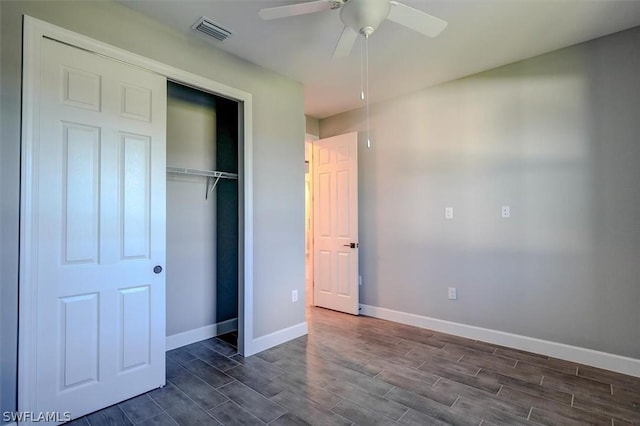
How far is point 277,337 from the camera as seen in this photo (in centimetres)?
320

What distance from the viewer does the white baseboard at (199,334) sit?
10.3ft

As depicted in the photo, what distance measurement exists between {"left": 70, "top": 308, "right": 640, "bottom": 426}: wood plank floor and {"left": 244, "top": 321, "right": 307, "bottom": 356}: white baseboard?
75 millimetres

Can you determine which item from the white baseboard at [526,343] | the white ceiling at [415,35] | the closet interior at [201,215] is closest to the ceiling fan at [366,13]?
the white ceiling at [415,35]

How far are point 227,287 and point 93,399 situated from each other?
166 cm

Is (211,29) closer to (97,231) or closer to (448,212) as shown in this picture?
(97,231)

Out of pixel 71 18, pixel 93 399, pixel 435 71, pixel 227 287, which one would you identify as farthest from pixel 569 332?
pixel 71 18

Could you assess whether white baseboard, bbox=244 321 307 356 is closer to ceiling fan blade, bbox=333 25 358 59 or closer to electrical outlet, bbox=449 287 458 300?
electrical outlet, bbox=449 287 458 300

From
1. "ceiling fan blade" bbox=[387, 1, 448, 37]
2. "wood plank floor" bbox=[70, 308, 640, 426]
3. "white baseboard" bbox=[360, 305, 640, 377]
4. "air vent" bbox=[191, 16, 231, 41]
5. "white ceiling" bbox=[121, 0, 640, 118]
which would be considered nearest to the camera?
"ceiling fan blade" bbox=[387, 1, 448, 37]

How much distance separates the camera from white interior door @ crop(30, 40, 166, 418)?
190 centimetres

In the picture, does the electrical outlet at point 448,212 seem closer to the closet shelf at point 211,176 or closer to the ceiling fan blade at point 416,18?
the ceiling fan blade at point 416,18

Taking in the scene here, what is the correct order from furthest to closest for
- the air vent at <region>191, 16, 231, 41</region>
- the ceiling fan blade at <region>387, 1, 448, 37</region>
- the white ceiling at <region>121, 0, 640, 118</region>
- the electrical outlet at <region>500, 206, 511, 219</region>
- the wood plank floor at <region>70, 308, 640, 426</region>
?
1. the electrical outlet at <region>500, 206, 511, 219</region>
2. the air vent at <region>191, 16, 231, 41</region>
3. the white ceiling at <region>121, 0, 640, 118</region>
4. the wood plank floor at <region>70, 308, 640, 426</region>
5. the ceiling fan blade at <region>387, 1, 448, 37</region>

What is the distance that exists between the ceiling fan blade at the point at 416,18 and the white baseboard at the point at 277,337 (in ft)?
9.23

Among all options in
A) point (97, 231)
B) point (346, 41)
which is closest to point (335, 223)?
point (346, 41)

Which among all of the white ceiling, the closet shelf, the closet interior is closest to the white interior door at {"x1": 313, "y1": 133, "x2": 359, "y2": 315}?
the white ceiling
